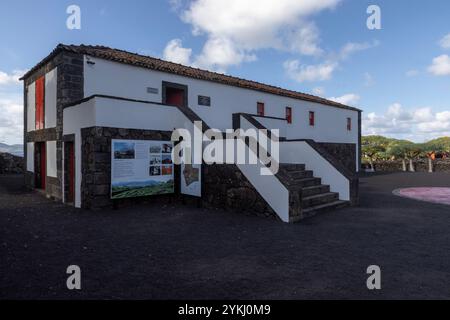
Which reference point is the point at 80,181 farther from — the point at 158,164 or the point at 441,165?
the point at 441,165

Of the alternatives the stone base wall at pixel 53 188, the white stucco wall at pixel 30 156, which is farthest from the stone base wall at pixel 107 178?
the white stucco wall at pixel 30 156

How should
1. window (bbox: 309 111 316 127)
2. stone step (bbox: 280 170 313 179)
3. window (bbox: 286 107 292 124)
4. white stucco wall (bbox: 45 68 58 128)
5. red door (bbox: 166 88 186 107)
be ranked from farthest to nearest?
window (bbox: 309 111 316 127)
window (bbox: 286 107 292 124)
red door (bbox: 166 88 186 107)
white stucco wall (bbox: 45 68 58 128)
stone step (bbox: 280 170 313 179)

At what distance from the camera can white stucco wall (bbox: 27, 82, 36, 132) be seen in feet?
42.6

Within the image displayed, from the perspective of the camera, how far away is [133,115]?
8.92m

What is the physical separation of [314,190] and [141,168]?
548 cm

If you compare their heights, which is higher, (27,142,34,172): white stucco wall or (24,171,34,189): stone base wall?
(27,142,34,172): white stucco wall

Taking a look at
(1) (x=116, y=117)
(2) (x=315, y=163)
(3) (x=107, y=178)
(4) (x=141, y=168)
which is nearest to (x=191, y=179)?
(4) (x=141, y=168)

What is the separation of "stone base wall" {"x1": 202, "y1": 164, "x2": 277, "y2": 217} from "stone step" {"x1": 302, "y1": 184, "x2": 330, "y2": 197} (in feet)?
5.65

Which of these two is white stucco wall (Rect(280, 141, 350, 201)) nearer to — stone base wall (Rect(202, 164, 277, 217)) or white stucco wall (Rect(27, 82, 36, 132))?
stone base wall (Rect(202, 164, 277, 217))

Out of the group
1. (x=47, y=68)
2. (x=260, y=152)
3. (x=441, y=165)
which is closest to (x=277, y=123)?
(x=260, y=152)

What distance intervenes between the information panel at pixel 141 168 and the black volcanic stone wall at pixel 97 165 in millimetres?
235

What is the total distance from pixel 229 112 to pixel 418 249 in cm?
1128

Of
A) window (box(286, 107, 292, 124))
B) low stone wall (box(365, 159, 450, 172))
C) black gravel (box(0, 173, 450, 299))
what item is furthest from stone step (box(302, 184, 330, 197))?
low stone wall (box(365, 159, 450, 172))

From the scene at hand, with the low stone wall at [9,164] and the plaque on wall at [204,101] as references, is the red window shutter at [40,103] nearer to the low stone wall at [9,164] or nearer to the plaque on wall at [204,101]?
the plaque on wall at [204,101]
